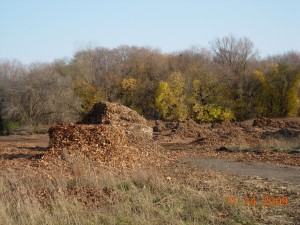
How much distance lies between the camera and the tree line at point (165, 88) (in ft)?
139

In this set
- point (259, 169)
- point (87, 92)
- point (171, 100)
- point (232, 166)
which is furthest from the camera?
point (87, 92)

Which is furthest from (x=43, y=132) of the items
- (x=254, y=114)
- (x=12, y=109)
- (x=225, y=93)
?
(x=254, y=114)

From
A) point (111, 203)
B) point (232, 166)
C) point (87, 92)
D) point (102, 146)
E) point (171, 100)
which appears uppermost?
point (87, 92)

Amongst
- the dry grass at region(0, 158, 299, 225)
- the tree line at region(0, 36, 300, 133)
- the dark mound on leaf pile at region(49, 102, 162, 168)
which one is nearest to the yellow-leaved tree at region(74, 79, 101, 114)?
the tree line at region(0, 36, 300, 133)

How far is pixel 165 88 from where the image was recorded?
4841cm

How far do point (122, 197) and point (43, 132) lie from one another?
32453 millimetres

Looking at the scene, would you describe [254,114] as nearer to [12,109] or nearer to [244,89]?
[244,89]

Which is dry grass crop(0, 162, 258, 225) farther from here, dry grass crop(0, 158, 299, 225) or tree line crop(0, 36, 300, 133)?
tree line crop(0, 36, 300, 133)

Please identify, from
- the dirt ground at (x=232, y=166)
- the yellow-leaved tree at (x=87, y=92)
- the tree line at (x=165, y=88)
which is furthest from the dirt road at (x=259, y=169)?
the yellow-leaved tree at (x=87, y=92)

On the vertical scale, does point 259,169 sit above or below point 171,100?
below

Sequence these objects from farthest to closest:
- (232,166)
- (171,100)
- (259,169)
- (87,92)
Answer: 1. (87,92)
2. (171,100)
3. (232,166)
4. (259,169)

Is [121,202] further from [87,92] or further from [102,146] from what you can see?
[87,92]

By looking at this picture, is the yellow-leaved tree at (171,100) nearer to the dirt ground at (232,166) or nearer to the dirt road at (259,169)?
the dirt ground at (232,166)

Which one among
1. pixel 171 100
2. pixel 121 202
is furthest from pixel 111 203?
pixel 171 100
